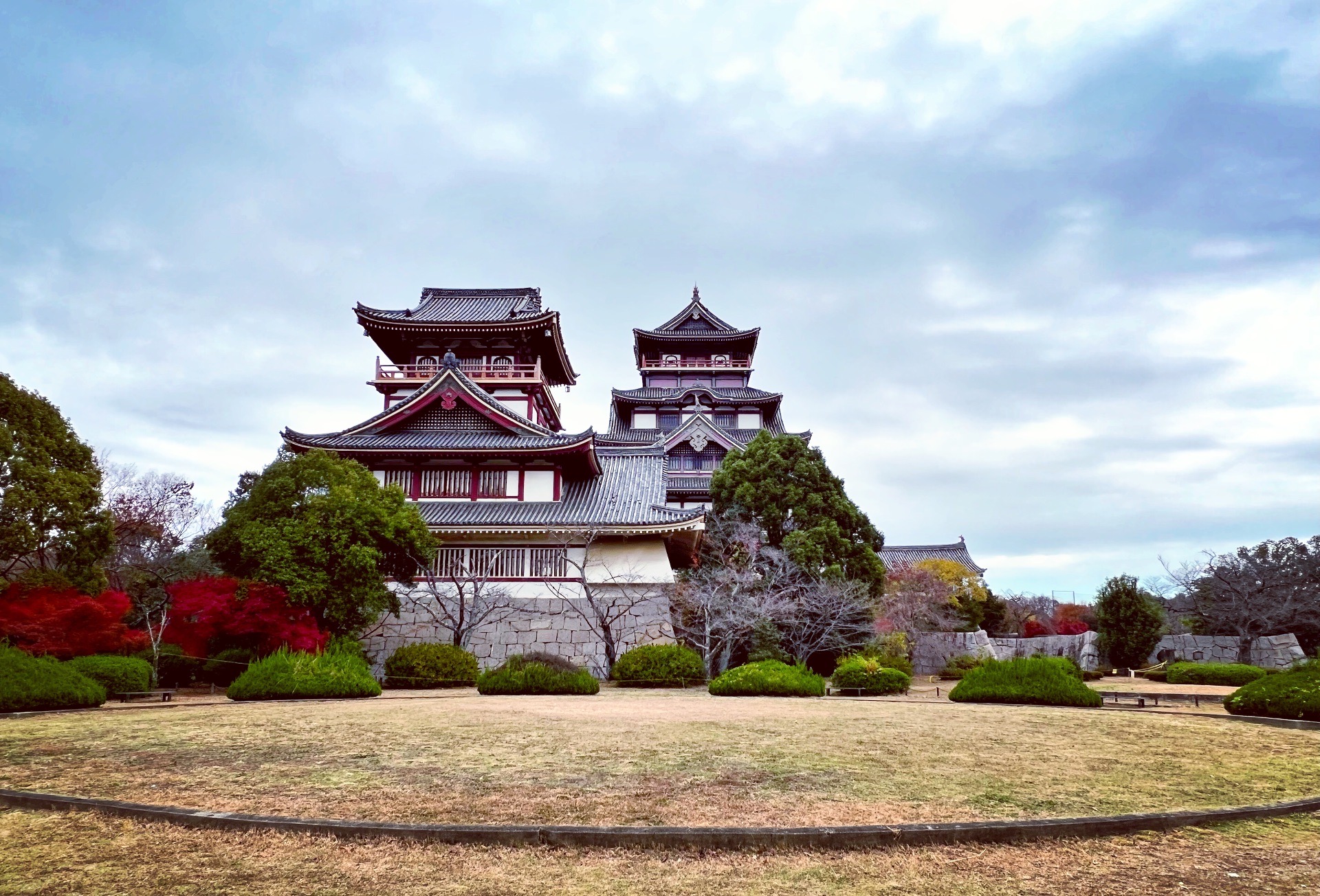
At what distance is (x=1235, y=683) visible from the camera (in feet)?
73.9

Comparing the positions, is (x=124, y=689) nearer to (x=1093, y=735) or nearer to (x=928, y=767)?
(x=928, y=767)

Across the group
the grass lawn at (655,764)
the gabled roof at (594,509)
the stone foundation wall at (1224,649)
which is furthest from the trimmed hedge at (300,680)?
the stone foundation wall at (1224,649)

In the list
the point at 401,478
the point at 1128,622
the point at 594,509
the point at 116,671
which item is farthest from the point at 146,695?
the point at 1128,622

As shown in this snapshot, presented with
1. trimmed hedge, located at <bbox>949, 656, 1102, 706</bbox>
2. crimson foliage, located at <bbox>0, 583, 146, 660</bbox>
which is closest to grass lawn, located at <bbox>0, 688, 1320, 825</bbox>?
trimmed hedge, located at <bbox>949, 656, 1102, 706</bbox>

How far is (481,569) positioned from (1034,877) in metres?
22.6

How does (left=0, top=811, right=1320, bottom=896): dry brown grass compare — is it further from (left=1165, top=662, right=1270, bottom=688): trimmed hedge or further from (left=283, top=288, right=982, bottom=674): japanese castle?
(left=1165, top=662, right=1270, bottom=688): trimmed hedge

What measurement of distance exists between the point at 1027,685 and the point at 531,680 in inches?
392

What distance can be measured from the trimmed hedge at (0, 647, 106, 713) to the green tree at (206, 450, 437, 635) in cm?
523

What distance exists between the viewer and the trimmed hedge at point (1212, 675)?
73.5 feet

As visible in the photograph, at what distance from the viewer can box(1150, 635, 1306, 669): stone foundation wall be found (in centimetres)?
2723

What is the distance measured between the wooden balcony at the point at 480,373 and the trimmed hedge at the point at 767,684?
20.5 m

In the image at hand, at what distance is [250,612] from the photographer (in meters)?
18.2

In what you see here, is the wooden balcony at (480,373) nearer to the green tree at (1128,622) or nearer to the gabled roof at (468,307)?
the gabled roof at (468,307)

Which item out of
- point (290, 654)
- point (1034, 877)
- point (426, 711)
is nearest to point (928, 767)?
point (1034, 877)
